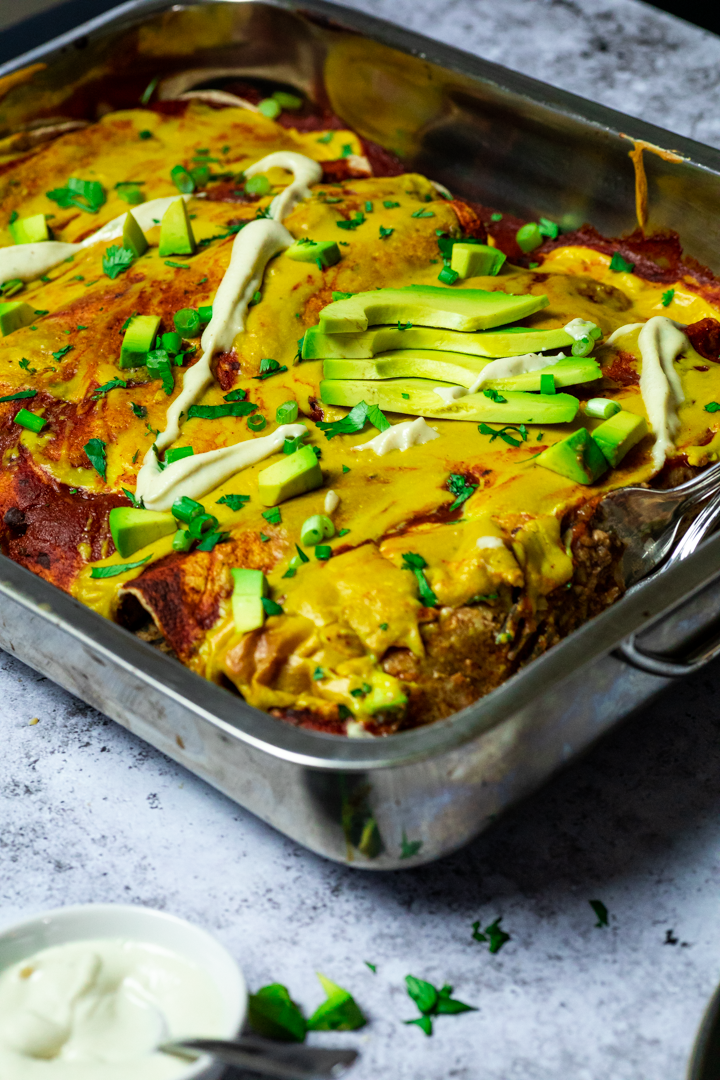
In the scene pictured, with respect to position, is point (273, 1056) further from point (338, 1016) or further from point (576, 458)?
point (576, 458)

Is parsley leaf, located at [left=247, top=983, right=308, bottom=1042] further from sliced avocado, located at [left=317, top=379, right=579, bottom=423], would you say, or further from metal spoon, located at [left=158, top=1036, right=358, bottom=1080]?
sliced avocado, located at [left=317, top=379, right=579, bottom=423]

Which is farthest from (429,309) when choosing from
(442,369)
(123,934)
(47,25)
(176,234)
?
(47,25)

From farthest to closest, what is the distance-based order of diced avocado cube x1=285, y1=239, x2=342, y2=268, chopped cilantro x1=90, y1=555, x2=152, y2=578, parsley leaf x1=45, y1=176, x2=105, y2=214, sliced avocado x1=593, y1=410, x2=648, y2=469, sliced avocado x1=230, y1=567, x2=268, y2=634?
1. parsley leaf x1=45, y1=176, x2=105, y2=214
2. diced avocado cube x1=285, y1=239, x2=342, y2=268
3. sliced avocado x1=593, y1=410, x2=648, y2=469
4. chopped cilantro x1=90, y1=555, x2=152, y2=578
5. sliced avocado x1=230, y1=567, x2=268, y2=634

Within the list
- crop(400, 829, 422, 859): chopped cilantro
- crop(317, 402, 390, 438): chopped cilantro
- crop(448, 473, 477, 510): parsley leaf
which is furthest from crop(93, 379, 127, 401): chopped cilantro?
crop(400, 829, 422, 859): chopped cilantro

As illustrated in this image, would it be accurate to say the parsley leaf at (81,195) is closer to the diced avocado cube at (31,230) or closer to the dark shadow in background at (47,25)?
the diced avocado cube at (31,230)

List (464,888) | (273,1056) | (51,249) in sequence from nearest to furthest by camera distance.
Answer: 1. (273,1056)
2. (464,888)
3. (51,249)

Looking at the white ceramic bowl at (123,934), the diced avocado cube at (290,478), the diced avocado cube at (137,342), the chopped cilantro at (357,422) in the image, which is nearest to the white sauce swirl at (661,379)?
the chopped cilantro at (357,422)

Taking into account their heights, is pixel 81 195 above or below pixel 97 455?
above
